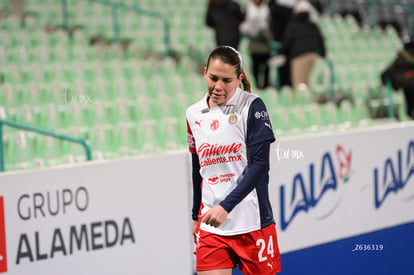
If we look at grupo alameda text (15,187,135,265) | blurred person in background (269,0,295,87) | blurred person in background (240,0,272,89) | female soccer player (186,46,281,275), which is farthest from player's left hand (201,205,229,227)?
blurred person in background (269,0,295,87)

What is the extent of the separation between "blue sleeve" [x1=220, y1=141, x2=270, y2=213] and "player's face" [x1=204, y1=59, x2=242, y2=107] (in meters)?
0.28

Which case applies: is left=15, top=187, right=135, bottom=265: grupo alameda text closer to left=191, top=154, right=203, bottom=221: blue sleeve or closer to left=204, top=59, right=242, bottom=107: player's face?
left=191, top=154, right=203, bottom=221: blue sleeve

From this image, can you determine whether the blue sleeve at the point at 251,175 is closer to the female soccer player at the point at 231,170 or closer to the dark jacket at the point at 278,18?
the female soccer player at the point at 231,170

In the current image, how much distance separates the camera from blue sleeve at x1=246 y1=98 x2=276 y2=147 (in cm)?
392

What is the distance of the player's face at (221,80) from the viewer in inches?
152

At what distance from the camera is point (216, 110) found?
4023 mm

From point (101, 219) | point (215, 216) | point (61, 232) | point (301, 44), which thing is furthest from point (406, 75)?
point (215, 216)

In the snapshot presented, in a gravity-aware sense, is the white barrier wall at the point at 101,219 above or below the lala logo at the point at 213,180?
below

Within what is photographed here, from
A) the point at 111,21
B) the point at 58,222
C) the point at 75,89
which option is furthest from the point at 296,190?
the point at 111,21

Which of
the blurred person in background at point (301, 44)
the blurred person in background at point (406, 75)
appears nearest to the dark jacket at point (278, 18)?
the blurred person in background at point (301, 44)

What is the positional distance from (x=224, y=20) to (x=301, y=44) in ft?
3.40

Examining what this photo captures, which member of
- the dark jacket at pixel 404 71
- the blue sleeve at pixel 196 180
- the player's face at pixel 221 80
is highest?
the dark jacket at pixel 404 71

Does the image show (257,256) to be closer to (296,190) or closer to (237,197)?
(237,197)

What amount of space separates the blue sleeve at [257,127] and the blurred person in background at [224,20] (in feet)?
20.6
